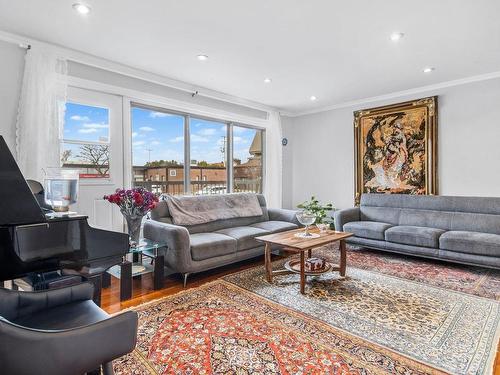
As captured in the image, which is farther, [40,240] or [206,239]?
[206,239]

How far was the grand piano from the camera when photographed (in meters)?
1.37

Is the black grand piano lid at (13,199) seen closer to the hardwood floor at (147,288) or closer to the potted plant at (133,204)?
the hardwood floor at (147,288)

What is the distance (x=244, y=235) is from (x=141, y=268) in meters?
1.21

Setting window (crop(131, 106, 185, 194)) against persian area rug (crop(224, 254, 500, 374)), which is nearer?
persian area rug (crop(224, 254, 500, 374))

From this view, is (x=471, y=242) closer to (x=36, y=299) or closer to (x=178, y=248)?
(x=178, y=248)

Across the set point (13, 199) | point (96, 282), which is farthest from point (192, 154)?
point (13, 199)

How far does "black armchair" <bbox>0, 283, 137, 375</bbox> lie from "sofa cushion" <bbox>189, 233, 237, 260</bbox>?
62.5 inches

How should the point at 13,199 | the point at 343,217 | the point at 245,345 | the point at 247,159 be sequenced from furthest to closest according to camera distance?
1. the point at 247,159
2. the point at 343,217
3. the point at 245,345
4. the point at 13,199

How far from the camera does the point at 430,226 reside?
4.13 m

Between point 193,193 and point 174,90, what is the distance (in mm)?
1559

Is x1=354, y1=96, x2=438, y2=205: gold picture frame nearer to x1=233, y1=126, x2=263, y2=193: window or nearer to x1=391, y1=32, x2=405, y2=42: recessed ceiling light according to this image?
x1=233, y1=126, x2=263, y2=193: window

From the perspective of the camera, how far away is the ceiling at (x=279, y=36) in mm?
2393

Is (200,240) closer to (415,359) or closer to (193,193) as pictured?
(193,193)

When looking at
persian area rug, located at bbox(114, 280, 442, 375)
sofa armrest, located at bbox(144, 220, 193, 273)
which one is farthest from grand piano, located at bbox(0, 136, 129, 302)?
sofa armrest, located at bbox(144, 220, 193, 273)
